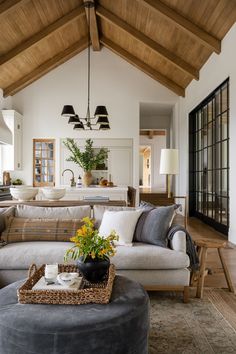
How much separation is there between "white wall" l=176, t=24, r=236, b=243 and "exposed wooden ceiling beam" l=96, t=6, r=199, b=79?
0.38 meters

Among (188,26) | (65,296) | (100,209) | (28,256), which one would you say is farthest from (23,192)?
(188,26)

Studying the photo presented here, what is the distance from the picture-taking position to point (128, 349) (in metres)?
1.64

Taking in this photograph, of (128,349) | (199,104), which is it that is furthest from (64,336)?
(199,104)

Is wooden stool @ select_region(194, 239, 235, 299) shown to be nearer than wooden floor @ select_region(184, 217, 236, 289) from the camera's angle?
Yes

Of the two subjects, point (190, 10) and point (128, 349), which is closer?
point (128, 349)

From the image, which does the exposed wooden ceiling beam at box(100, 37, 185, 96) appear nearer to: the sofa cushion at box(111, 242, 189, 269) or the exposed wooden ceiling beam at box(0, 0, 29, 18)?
the exposed wooden ceiling beam at box(0, 0, 29, 18)

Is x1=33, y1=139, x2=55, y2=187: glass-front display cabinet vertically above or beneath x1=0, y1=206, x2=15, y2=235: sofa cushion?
above

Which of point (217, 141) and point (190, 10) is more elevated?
point (190, 10)

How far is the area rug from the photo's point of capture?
6.67ft

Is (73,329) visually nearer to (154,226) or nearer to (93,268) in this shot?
(93,268)

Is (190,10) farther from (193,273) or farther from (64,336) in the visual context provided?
(64,336)

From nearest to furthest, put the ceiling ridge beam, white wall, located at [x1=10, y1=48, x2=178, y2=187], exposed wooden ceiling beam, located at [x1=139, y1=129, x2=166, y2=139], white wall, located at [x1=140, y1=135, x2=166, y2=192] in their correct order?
the ceiling ridge beam < white wall, located at [x1=10, y1=48, x2=178, y2=187] < exposed wooden ceiling beam, located at [x1=139, y1=129, x2=166, y2=139] < white wall, located at [x1=140, y1=135, x2=166, y2=192]

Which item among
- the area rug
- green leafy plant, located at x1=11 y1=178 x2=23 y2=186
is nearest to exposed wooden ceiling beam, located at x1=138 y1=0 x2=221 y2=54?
the area rug

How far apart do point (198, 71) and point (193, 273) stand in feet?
18.4
